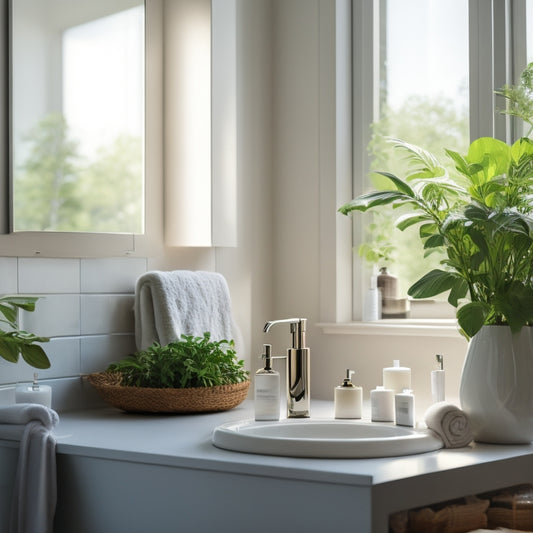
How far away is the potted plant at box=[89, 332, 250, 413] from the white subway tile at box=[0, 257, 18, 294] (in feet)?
1.08

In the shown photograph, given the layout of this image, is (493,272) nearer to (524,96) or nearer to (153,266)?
(524,96)

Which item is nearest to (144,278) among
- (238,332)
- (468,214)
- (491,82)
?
(238,332)

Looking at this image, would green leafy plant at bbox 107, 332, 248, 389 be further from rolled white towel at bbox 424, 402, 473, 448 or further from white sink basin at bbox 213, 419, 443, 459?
rolled white towel at bbox 424, 402, 473, 448

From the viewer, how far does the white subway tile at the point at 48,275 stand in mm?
2305

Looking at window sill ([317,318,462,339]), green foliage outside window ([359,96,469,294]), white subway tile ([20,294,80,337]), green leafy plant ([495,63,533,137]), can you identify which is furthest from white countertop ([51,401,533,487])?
green leafy plant ([495,63,533,137])

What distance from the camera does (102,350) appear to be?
98.8 inches

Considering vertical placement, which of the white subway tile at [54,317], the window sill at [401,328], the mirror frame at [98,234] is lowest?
the window sill at [401,328]

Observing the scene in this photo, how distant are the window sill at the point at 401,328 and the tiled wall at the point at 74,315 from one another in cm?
63

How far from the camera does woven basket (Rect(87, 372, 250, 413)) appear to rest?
229 centimetres

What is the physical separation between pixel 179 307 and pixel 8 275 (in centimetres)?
49

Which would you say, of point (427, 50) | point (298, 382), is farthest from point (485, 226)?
point (427, 50)

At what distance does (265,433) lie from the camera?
6.66ft

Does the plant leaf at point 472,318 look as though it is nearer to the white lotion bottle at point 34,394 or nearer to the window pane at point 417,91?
the window pane at point 417,91

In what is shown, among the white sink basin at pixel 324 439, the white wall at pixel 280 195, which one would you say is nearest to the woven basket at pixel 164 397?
the white sink basin at pixel 324 439
